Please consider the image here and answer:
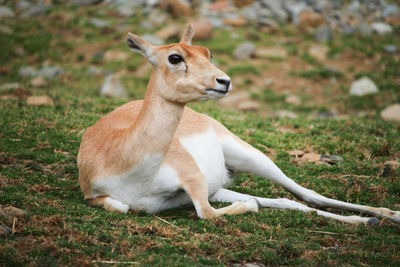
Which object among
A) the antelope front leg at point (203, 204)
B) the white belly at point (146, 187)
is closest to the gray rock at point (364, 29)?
the antelope front leg at point (203, 204)

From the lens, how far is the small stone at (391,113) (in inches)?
463

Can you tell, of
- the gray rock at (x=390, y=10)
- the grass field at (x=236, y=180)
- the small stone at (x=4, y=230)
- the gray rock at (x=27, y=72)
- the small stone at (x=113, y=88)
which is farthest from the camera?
the gray rock at (x=390, y=10)

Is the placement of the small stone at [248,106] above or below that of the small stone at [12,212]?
below

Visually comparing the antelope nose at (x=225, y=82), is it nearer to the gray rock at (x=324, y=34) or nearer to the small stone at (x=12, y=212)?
the small stone at (x=12, y=212)

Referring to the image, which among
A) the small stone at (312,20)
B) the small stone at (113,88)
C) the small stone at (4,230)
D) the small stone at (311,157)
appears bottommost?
the small stone at (113,88)

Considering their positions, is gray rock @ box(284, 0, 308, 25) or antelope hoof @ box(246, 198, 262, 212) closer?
antelope hoof @ box(246, 198, 262, 212)

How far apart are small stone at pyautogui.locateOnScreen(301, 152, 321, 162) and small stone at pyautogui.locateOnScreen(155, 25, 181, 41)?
30.7 feet

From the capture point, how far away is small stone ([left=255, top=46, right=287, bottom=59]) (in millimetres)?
16359

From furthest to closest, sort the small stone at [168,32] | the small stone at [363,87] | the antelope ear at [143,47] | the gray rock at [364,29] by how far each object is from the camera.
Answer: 1. the gray rock at [364,29]
2. the small stone at [168,32]
3. the small stone at [363,87]
4. the antelope ear at [143,47]

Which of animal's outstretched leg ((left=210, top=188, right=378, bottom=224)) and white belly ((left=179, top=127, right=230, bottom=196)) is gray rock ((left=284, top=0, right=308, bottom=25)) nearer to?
white belly ((left=179, top=127, right=230, bottom=196))

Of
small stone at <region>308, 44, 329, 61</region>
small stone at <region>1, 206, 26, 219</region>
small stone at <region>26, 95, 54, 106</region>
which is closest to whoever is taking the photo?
small stone at <region>1, 206, 26, 219</region>

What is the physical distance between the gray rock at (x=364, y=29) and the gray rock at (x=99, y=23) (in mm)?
9448

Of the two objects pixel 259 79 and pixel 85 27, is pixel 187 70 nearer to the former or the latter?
pixel 259 79

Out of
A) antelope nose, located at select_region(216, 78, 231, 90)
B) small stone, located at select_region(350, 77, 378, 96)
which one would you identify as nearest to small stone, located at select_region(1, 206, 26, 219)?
antelope nose, located at select_region(216, 78, 231, 90)
